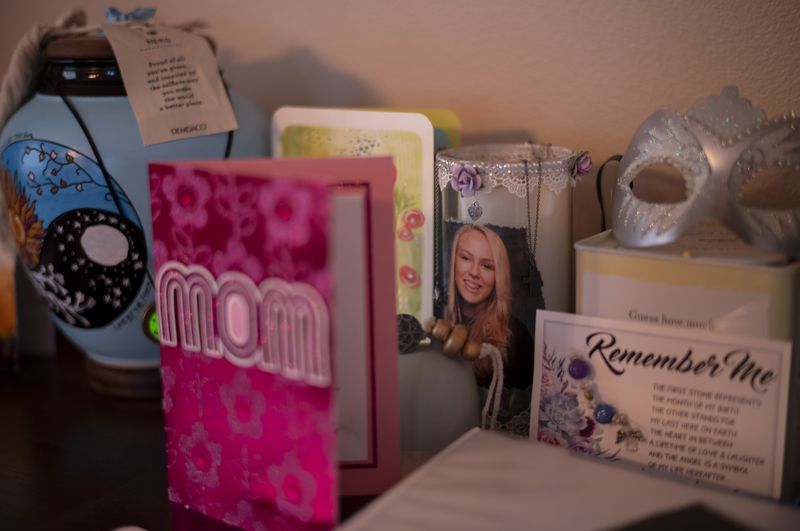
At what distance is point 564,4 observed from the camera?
791 mm

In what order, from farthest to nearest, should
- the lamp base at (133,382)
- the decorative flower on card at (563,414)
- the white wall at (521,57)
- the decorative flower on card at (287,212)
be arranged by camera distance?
the lamp base at (133,382) < the white wall at (521,57) < the decorative flower on card at (563,414) < the decorative flower on card at (287,212)

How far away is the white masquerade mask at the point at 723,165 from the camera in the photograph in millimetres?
595

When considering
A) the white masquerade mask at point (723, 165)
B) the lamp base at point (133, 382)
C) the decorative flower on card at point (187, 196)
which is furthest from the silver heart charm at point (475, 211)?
the lamp base at point (133, 382)

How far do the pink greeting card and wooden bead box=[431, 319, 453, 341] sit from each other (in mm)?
85

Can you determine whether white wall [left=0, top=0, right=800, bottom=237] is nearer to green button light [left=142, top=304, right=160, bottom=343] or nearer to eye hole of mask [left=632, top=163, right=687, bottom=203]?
eye hole of mask [left=632, top=163, right=687, bottom=203]

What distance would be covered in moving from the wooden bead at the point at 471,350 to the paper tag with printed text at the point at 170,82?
1.04 ft

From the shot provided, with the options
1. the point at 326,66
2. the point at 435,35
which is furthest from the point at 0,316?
the point at 435,35

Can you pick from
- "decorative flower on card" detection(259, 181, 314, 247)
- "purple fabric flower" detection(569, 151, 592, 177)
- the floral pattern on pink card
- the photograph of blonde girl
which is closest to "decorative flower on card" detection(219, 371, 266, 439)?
the floral pattern on pink card

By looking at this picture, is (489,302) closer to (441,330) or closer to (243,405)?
(441,330)

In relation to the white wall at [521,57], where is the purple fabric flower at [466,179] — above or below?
below

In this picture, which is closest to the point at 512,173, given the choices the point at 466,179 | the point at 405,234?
the point at 466,179

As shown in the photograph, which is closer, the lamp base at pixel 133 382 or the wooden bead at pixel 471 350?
the wooden bead at pixel 471 350

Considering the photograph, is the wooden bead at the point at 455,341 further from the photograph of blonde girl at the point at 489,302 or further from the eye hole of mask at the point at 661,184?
the eye hole of mask at the point at 661,184

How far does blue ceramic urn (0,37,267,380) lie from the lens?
2.55 ft
